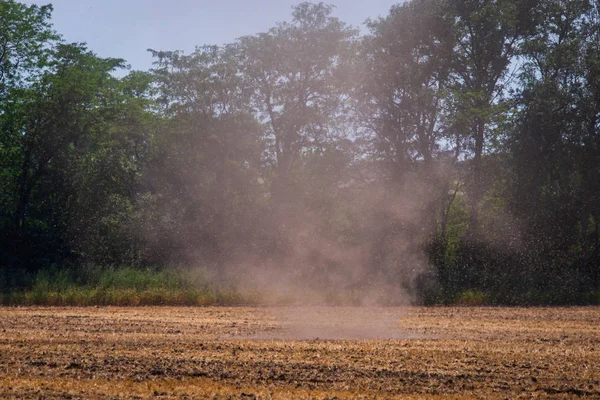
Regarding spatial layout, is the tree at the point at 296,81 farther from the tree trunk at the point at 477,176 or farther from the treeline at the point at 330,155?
the tree trunk at the point at 477,176

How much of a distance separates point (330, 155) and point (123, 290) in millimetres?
10947

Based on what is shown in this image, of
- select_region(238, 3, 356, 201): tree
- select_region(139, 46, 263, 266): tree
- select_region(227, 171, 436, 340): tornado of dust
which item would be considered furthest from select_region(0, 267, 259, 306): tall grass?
select_region(238, 3, 356, 201): tree

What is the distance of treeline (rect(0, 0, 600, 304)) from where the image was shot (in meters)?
23.7

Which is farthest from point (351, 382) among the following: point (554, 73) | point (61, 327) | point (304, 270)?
point (554, 73)

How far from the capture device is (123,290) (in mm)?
→ 20062

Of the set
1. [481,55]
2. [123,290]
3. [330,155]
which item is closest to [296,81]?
[330,155]

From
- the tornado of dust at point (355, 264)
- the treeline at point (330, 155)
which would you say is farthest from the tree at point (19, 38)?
the tornado of dust at point (355, 264)

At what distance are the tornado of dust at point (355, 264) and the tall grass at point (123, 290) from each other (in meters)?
1.48

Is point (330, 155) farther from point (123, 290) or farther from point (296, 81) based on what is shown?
point (123, 290)

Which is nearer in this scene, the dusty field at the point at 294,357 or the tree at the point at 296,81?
the dusty field at the point at 294,357

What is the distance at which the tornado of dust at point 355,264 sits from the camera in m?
18.8

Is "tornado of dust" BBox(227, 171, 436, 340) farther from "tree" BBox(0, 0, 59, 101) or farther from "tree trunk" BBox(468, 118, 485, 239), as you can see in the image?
"tree" BBox(0, 0, 59, 101)

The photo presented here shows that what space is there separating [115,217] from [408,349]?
18.2 meters

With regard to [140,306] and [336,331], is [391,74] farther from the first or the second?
[336,331]
